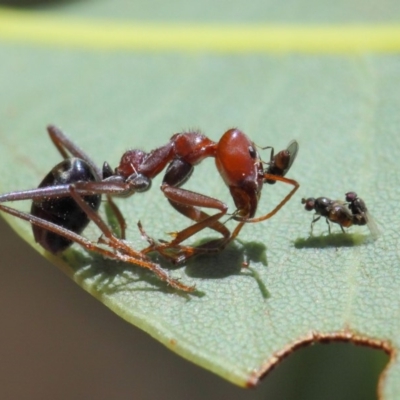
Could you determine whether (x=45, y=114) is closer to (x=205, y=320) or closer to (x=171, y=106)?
(x=171, y=106)

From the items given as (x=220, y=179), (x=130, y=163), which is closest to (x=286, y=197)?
(x=220, y=179)

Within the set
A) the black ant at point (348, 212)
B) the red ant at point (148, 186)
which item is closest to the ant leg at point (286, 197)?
the red ant at point (148, 186)

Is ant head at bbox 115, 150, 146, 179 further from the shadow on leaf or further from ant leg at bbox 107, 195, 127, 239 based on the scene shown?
the shadow on leaf

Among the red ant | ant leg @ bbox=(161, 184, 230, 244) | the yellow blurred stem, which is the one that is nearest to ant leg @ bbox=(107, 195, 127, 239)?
the red ant

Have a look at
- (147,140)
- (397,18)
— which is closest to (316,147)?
(147,140)

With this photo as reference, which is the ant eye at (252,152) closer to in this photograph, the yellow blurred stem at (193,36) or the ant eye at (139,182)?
the ant eye at (139,182)

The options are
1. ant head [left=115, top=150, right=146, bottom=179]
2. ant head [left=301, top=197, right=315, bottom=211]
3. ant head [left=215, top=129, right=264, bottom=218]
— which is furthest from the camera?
ant head [left=115, top=150, right=146, bottom=179]
